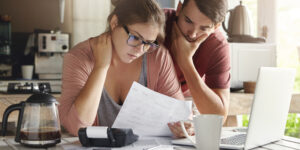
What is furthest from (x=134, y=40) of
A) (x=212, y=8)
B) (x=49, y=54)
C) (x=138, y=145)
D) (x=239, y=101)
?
(x=49, y=54)

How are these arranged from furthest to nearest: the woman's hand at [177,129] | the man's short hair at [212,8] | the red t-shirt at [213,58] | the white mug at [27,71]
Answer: the white mug at [27,71] < the red t-shirt at [213,58] < the man's short hair at [212,8] < the woman's hand at [177,129]

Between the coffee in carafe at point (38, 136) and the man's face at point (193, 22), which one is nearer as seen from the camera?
the coffee in carafe at point (38, 136)

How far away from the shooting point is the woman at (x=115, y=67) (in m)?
1.50

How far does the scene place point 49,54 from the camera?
343cm

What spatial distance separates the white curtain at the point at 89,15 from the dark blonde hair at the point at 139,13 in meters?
2.35

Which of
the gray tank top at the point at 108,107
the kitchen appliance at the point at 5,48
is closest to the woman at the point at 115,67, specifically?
the gray tank top at the point at 108,107

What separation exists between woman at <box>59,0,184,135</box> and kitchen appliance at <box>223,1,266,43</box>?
1103 mm

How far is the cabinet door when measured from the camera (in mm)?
2688

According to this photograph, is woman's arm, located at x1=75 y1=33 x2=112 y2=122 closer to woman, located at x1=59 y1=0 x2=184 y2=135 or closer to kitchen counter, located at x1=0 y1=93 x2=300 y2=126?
woman, located at x1=59 y1=0 x2=184 y2=135

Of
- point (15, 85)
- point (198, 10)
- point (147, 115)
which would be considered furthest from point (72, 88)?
point (15, 85)

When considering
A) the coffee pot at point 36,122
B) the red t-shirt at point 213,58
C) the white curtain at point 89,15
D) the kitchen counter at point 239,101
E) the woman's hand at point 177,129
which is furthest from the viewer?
the white curtain at point 89,15

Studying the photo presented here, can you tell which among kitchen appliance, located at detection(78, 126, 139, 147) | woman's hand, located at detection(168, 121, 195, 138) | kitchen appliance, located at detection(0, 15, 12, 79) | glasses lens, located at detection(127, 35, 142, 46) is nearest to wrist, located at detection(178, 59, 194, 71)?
glasses lens, located at detection(127, 35, 142, 46)

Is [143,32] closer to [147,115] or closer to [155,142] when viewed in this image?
[147,115]

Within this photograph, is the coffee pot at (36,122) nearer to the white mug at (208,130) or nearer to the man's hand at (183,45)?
the white mug at (208,130)
